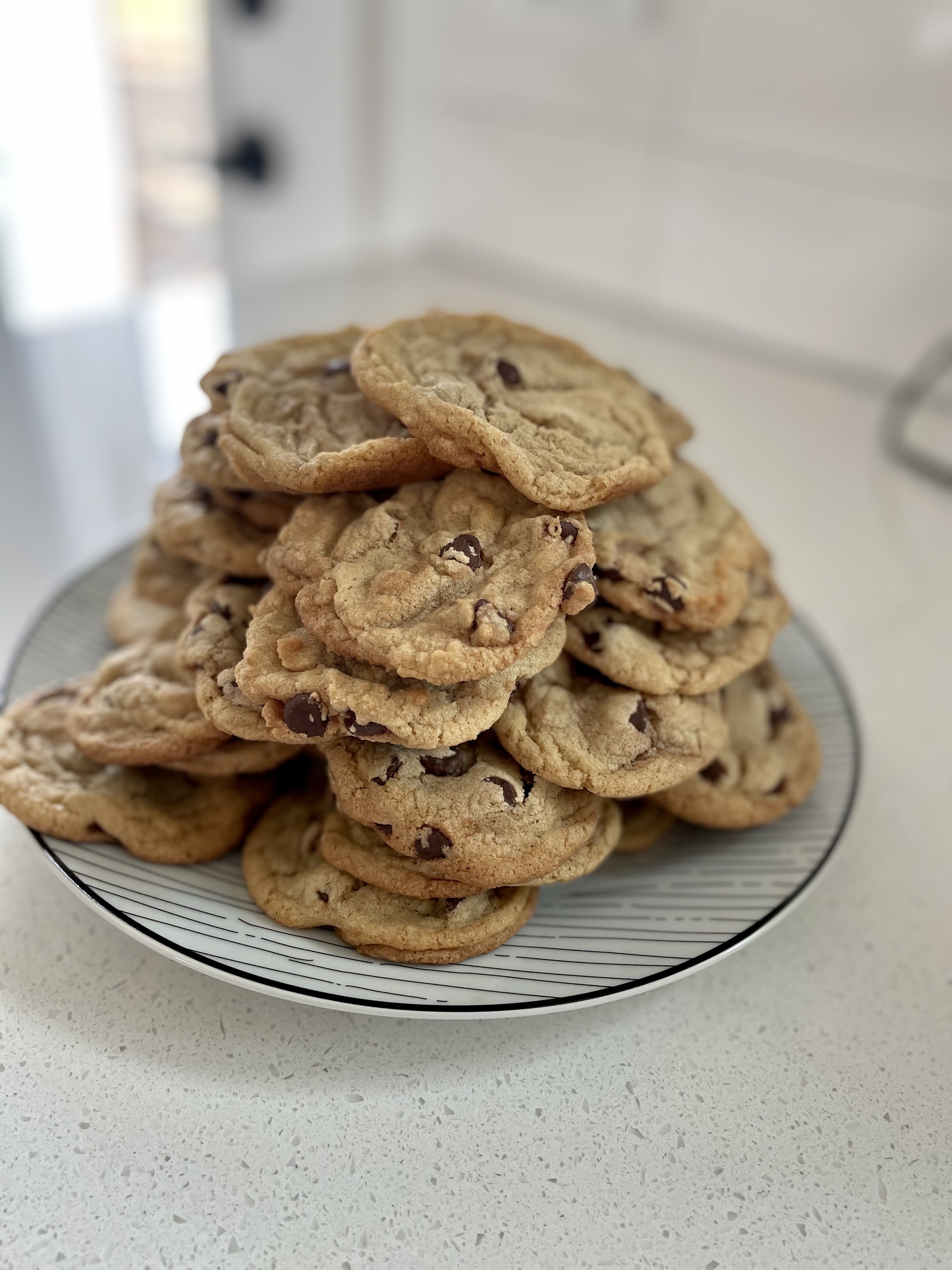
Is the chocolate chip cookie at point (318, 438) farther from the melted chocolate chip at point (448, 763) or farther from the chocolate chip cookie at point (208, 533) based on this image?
the melted chocolate chip at point (448, 763)

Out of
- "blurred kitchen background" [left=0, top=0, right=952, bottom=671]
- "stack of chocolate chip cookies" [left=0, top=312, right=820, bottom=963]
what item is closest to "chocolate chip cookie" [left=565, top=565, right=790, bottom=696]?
"stack of chocolate chip cookies" [left=0, top=312, right=820, bottom=963]

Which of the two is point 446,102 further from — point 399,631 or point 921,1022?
point 921,1022

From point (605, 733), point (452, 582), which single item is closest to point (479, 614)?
point (452, 582)

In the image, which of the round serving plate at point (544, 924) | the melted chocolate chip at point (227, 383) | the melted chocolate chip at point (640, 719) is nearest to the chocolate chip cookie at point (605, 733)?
the melted chocolate chip at point (640, 719)

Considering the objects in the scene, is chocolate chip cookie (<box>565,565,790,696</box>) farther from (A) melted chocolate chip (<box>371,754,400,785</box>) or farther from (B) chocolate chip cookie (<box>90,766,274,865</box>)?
(B) chocolate chip cookie (<box>90,766,274,865</box>)

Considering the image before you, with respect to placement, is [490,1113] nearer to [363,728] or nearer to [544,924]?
[544,924]
